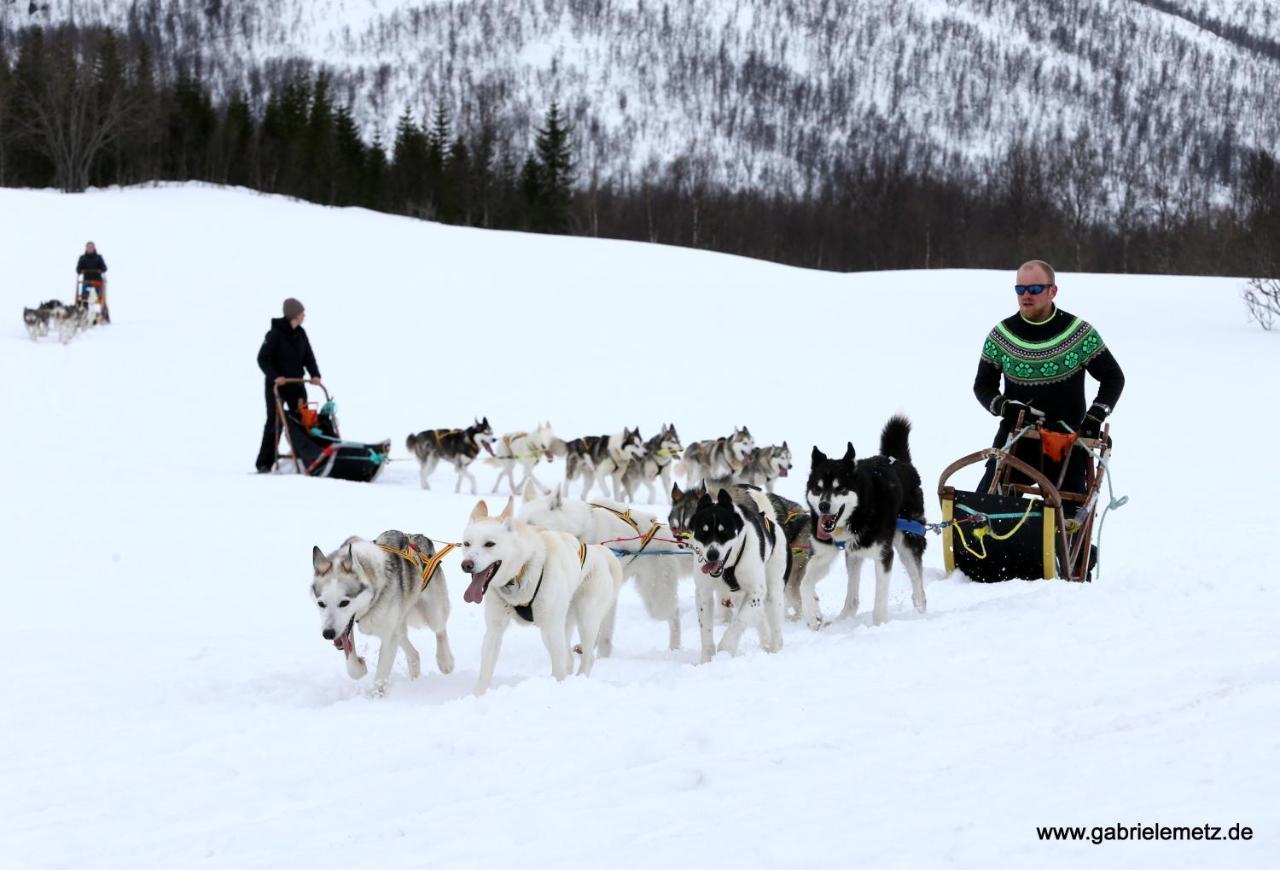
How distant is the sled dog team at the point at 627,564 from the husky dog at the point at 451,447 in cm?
444

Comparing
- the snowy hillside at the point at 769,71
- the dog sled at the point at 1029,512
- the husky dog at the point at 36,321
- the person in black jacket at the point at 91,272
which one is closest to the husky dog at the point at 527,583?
the dog sled at the point at 1029,512

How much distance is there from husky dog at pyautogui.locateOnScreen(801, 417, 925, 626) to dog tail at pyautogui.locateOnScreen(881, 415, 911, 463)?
1.00 feet

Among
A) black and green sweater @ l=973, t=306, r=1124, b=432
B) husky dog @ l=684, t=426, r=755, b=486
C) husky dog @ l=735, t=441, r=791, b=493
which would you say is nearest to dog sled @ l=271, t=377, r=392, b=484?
husky dog @ l=684, t=426, r=755, b=486

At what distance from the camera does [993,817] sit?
6.83ft

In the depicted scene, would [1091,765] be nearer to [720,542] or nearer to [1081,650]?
[1081,650]

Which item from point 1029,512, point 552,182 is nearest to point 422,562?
point 1029,512

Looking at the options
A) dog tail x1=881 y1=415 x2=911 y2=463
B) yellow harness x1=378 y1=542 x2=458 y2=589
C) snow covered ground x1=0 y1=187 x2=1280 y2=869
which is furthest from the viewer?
dog tail x1=881 y1=415 x2=911 y2=463

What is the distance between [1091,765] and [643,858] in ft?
A: 3.10

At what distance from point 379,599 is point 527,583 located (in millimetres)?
568

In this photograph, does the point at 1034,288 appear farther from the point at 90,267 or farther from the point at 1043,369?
the point at 90,267

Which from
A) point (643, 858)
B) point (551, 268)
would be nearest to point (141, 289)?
point (551, 268)

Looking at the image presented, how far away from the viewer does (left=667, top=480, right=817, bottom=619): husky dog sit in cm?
471

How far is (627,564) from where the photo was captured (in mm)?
4695

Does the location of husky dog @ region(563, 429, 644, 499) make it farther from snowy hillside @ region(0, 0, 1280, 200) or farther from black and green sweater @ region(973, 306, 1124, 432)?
snowy hillside @ region(0, 0, 1280, 200)
